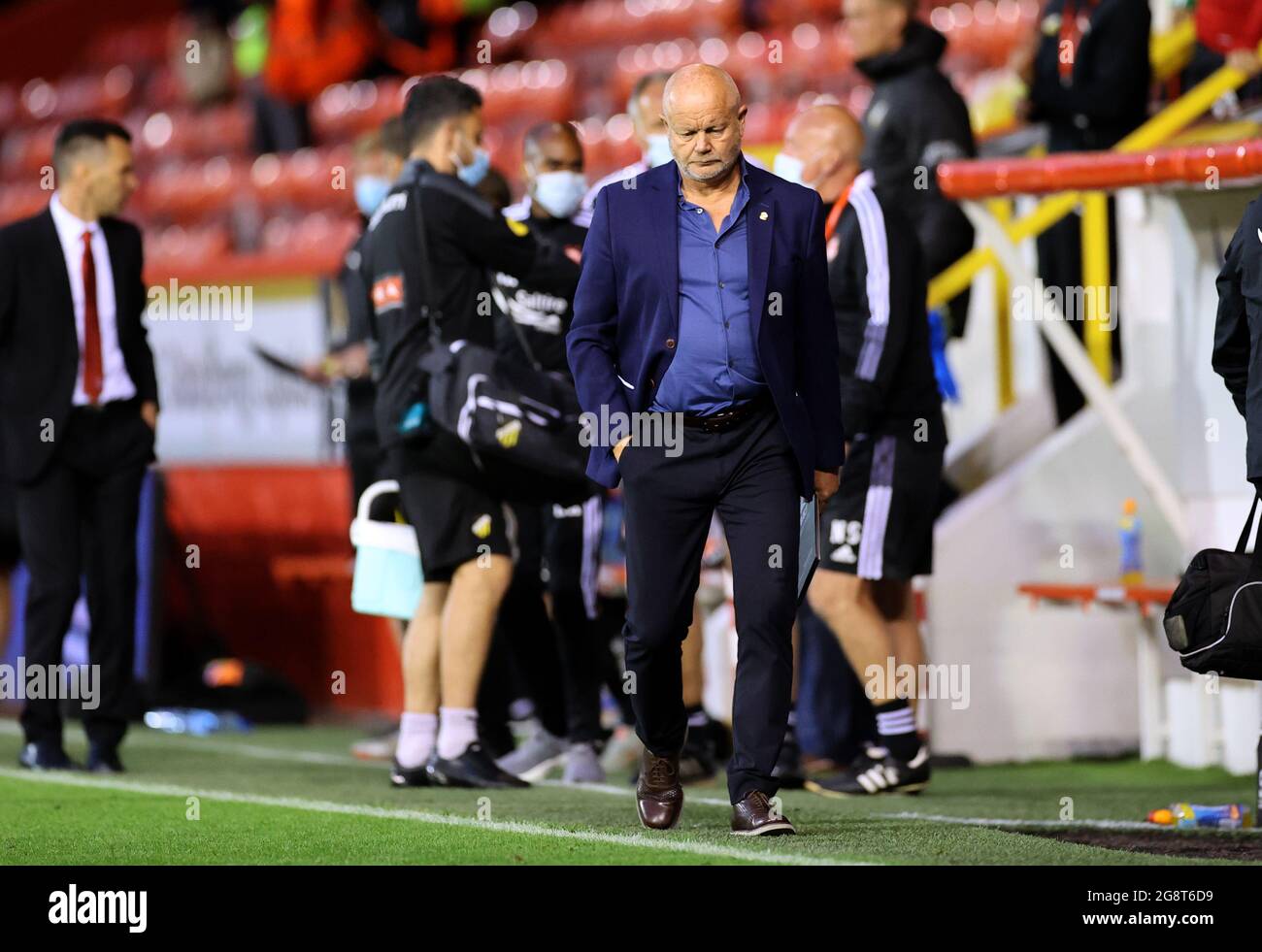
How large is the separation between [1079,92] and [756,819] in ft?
15.1

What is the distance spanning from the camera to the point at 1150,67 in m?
9.19

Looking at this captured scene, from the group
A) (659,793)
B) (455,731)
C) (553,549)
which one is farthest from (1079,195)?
(659,793)

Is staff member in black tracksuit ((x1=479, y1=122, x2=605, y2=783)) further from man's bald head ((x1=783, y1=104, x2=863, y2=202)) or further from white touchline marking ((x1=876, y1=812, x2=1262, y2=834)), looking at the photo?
white touchline marking ((x1=876, y1=812, x2=1262, y2=834))

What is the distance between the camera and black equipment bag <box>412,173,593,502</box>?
6.60 metres

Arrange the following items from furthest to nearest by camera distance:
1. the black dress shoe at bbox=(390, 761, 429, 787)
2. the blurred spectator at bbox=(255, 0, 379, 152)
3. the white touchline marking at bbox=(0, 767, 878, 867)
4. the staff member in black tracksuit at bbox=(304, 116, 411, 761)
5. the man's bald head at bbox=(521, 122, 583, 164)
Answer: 1. the blurred spectator at bbox=(255, 0, 379, 152)
2. the staff member in black tracksuit at bbox=(304, 116, 411, 761)
3. the man's bald head at bbox=(521, 122, 583, 164)
4. the black dress shoe at bbox=(390, 761, 429, 787)
5. the white touchline marking at bbox=(0, 767, 878, 867)

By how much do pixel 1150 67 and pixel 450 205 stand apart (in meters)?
3.73

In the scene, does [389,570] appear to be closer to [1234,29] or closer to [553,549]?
[553,549]

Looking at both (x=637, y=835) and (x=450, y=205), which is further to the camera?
(x=450, y=205)

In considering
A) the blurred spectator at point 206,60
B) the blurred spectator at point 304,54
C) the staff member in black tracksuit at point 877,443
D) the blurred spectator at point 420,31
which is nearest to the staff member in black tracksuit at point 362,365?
the staff member in black tracksuit at point 877,443

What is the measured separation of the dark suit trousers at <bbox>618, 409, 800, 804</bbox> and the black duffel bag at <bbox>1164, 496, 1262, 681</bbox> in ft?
3.11

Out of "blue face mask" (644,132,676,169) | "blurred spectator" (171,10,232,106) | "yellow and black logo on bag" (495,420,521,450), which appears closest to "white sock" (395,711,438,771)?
"yellow and black logo on bag" (495,420,521,450)

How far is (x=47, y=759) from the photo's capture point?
780 cm
